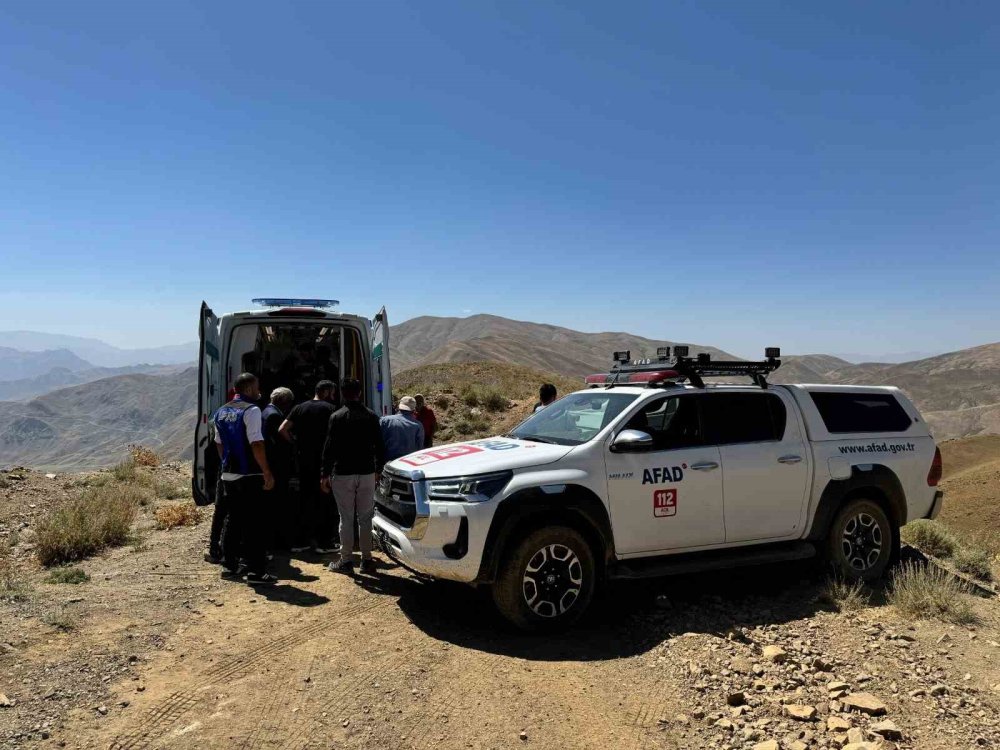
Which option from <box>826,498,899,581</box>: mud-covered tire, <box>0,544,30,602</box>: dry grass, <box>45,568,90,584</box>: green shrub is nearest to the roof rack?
<box>826,498,899,581</box>: mud-covered tire

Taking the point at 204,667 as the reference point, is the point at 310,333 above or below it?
above

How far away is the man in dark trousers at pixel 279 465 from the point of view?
7.05 metres

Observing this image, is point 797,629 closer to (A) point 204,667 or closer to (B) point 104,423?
(A) point 204,667

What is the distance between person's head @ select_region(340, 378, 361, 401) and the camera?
6320mm

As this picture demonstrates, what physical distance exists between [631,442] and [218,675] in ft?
10.5

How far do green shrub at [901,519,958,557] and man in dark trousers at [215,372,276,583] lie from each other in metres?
7.44

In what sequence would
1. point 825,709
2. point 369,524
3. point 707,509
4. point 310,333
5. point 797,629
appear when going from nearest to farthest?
point 825,709, point 797,629, point 707,509, point 369,524, point 310,333

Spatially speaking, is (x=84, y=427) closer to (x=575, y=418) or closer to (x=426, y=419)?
(x=426, y=419)

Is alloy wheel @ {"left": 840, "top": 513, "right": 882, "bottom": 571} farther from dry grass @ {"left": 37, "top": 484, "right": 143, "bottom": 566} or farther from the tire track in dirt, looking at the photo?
dry grass @ {"left": 37, "top": 484, "right": 143, "bottom": 566}

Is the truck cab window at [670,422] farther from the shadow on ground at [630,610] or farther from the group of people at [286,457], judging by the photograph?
the group of people at [286,457]

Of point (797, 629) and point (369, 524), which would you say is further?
point (369, 524)

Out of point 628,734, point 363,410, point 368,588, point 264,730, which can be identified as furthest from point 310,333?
point 628,734

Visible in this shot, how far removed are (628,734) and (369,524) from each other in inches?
136

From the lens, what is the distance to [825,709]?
13.2 feet
